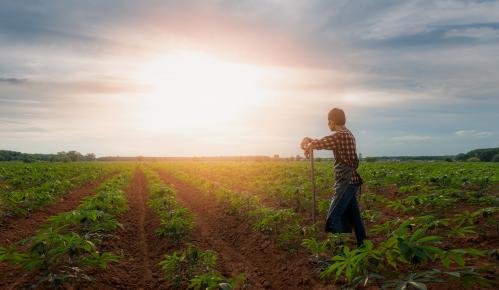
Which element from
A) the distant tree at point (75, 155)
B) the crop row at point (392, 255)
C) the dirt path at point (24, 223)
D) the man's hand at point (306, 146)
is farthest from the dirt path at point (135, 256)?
the distant tree at point (75, 155)

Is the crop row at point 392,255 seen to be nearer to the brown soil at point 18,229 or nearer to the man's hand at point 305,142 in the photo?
the man's hand at point 305,142

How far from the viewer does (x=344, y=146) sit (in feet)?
18.2

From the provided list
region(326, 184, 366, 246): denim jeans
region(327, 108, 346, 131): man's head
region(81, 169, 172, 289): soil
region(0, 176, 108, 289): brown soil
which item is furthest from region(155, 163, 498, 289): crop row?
region(0, 176, 108, 289): brown soil

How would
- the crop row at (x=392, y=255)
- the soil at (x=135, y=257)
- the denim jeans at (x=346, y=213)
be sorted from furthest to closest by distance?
the soil at (x=135, y=257)
the denim jeans at (x=346, y=213)
the crop row at (x=392, y=255)

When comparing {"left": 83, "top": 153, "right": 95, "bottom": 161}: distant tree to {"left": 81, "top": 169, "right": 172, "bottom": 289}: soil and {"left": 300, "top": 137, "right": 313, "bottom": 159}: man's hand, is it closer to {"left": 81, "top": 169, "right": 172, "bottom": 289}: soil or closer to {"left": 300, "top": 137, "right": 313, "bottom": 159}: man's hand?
{"left": 81, "top": 169, "right": 172, "bottom": 289}: soil

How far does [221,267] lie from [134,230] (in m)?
4.58

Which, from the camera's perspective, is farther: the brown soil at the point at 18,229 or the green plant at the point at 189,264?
the brown soil at the point at 18,229

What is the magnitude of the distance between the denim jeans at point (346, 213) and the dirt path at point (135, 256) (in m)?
2.89

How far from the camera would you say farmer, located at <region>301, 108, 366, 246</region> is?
548 centimetres

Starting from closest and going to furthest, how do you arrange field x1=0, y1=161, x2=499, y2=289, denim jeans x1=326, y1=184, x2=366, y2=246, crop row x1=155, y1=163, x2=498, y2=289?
crop row x1=155, y1=163, x2=498, y2=289, field x1=0, y1=161, x2=499, y2=289, denim jeans x1=326, y1=184, x2=366, y2=246

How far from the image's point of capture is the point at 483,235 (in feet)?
23.7

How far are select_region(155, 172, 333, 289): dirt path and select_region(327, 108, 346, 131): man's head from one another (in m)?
2.44

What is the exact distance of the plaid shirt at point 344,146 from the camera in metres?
5.55

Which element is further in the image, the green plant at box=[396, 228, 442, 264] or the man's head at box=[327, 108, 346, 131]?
the man's head at box=[327, 108, 346, 131]
